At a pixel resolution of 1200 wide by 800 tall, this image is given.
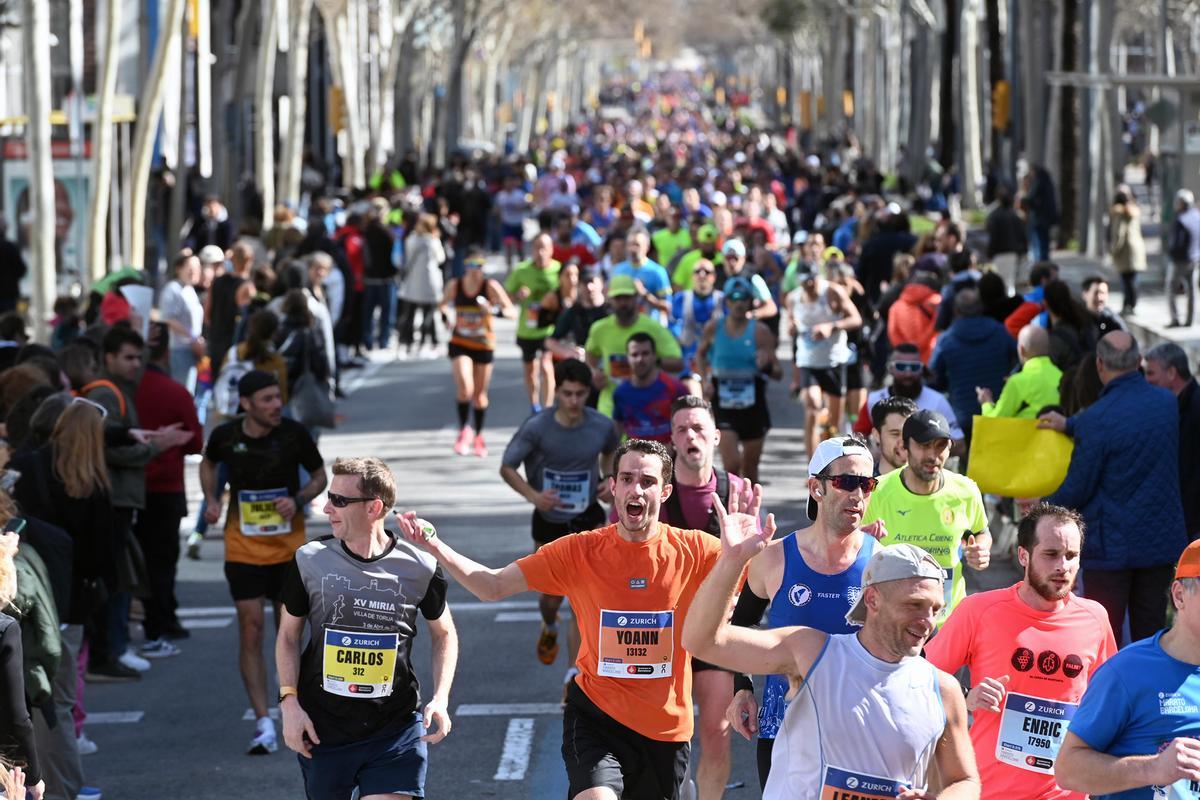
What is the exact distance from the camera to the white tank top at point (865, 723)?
5230 mm

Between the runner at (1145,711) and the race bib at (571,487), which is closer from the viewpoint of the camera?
the runner at (1145,711)

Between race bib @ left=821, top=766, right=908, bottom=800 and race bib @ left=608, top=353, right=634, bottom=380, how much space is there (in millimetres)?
8144

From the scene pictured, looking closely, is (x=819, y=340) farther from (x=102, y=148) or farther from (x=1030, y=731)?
(x=102, y=148)

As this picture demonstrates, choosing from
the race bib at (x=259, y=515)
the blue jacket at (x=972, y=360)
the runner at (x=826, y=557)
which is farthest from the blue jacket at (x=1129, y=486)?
the blue jacket at (x=972, y=360)

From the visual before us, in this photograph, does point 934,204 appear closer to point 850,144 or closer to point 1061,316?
point 1061,316

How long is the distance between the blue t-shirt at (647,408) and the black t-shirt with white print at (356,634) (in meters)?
4.92

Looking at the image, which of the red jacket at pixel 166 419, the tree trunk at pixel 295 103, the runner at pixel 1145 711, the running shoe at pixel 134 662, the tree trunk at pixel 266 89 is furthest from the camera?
the tree trunk at pixel 295 103

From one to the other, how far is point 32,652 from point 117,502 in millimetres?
3119

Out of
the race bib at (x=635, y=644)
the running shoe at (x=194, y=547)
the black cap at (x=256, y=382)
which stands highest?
the black cap at (x=256, y=382)

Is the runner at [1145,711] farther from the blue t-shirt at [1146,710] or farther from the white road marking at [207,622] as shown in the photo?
the white road marking at [207,622]

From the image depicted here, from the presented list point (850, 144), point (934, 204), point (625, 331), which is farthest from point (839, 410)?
point (850, 144)

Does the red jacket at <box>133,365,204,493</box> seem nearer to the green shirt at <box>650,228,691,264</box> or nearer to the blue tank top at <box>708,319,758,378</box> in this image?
the blue tank top at <box>708,319,758,378</box>

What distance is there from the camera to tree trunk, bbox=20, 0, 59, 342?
2130 centimetres

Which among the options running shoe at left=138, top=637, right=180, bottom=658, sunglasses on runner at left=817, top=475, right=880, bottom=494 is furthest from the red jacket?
sunglasses on runner at left=817, top=475, right=880, bottom=494
